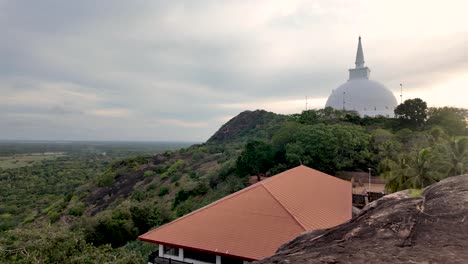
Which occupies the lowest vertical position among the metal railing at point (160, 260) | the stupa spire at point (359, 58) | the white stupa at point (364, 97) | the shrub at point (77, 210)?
the shrub at point (77, 210)

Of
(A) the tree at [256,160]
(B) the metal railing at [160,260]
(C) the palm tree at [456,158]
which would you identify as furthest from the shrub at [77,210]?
(C) the palm tree at [456,158]

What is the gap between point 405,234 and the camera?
4.62 meters

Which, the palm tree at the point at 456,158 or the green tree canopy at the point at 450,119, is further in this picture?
the green tree canopy at the point at 450,119

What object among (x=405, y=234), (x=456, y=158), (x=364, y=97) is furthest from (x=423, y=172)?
(x=364, y=97)

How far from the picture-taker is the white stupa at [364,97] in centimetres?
5850

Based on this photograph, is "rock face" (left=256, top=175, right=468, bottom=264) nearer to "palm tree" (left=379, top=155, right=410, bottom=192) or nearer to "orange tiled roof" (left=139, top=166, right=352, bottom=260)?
"orange tiled roof" (left=139, top=166, right=352, bottom=260)

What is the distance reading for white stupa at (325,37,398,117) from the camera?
5850cm

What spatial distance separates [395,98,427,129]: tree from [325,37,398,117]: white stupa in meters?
15.1

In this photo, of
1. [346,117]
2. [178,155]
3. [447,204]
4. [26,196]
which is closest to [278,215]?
[447,204]

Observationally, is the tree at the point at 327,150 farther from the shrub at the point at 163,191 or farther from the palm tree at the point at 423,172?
the shrub at the point at 163,191

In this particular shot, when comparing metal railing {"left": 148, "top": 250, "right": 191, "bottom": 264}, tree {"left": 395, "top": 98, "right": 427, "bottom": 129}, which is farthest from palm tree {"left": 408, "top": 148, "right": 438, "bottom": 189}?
tree {"left": 395, "top": 98, "right": 427, "bottom": 129}

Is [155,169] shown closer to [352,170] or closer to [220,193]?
[220,193]

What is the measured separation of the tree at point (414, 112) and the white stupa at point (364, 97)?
15.1 metres

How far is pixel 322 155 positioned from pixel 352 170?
501 cm
